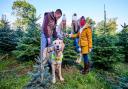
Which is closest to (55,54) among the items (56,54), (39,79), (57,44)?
(56,54)

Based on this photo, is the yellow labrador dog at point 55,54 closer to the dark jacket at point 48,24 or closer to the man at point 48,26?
the man at point 48,26

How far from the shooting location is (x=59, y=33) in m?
9.45

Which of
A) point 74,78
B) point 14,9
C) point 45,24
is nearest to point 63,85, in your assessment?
point 74,78

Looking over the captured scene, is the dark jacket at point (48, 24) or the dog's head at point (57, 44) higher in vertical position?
the dark jacket at point (48, 24)

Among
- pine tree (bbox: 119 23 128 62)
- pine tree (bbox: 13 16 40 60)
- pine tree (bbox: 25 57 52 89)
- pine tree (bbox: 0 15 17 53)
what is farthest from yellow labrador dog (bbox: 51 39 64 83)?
pine tree (bbox: 119 23 128 62)

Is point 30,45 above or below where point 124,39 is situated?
below

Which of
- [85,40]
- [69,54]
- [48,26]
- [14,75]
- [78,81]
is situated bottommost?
[78,81]

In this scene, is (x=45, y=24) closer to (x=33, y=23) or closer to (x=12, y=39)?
(x=33, y=23)

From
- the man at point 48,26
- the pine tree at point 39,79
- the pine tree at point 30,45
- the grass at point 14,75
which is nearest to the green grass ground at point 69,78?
the grass at point 14,75

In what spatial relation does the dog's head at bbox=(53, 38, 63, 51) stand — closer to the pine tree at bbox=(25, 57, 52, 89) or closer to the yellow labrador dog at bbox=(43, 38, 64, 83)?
the yellow labrador dog at bbox=(43, 38, 64, 83)

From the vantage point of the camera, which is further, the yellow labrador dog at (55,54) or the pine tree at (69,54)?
the pine tree at (69,54)

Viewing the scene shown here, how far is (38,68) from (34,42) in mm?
3761

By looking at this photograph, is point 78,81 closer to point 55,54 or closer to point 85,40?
point 55,54

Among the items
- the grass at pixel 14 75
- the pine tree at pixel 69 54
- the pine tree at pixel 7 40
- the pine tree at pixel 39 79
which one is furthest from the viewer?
the pine tree at pixel 7 40
